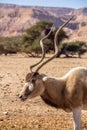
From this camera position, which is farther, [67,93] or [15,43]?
[15,43]

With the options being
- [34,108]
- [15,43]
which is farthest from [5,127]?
[15,43]

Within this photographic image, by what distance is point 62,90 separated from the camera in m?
7.98

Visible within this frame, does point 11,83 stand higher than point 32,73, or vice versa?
point 32,73

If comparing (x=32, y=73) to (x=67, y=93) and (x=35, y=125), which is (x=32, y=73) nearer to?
(x=67, y=93)

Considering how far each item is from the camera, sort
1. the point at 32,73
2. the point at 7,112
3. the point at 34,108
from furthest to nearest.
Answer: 1. the point at 34,108
2. the point at 7,112
3. the point at 32,73

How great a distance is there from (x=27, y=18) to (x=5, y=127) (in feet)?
620

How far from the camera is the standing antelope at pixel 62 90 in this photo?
770 centimetres

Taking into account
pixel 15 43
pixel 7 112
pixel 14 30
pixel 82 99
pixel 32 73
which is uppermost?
pixel 32 73

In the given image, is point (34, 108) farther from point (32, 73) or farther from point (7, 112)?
point (32, 73)

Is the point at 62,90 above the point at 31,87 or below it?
below

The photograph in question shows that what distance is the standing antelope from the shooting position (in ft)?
25.2

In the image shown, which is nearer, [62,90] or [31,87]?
[31,87]

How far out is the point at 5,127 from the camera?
28.9 feet

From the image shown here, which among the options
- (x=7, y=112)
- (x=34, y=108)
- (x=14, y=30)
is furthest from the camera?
(x=14, y=30)
